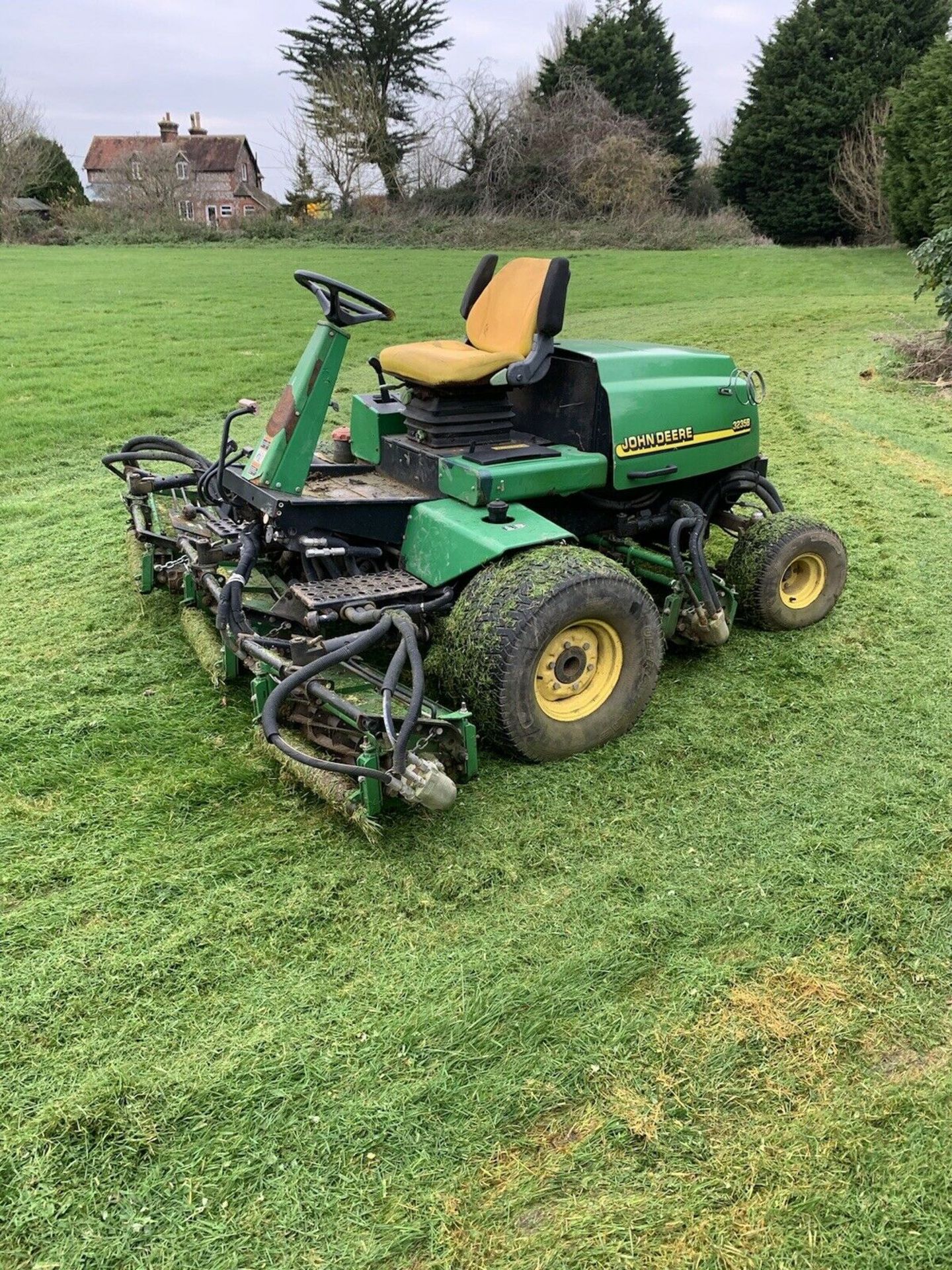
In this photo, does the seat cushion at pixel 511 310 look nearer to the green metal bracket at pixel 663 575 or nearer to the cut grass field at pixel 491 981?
the green metal bracket at pixel 663 575

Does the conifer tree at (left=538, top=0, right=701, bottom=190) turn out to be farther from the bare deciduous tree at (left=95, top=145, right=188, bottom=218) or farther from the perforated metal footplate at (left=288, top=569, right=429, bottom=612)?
the perforated metal footplate at (left=288, top=569, right=429, bottom=612)

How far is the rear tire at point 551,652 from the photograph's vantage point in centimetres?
323

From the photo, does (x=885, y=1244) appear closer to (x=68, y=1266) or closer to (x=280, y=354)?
(x=68, y=1266)

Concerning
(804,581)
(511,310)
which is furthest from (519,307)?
(804,581)

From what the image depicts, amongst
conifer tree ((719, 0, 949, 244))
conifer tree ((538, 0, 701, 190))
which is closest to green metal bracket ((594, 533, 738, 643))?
conifer tree ((719, 0, 949, 244))

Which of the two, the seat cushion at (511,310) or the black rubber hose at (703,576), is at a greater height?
the seat cushion at (511,310)

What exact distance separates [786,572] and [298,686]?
8.29 ft

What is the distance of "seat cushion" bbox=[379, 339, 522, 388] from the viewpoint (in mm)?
3768

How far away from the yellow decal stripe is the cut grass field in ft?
3.05

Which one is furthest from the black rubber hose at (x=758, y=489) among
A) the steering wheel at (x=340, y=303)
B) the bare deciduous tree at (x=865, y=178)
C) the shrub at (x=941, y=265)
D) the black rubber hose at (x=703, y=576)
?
the bare deciduous tree at (x=865, y=178)

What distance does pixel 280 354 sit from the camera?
38.1ft

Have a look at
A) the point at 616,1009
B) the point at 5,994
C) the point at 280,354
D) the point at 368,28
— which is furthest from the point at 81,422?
the point at 368,28

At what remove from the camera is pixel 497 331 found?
166 inches

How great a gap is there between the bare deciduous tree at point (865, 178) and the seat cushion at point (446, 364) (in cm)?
2520
